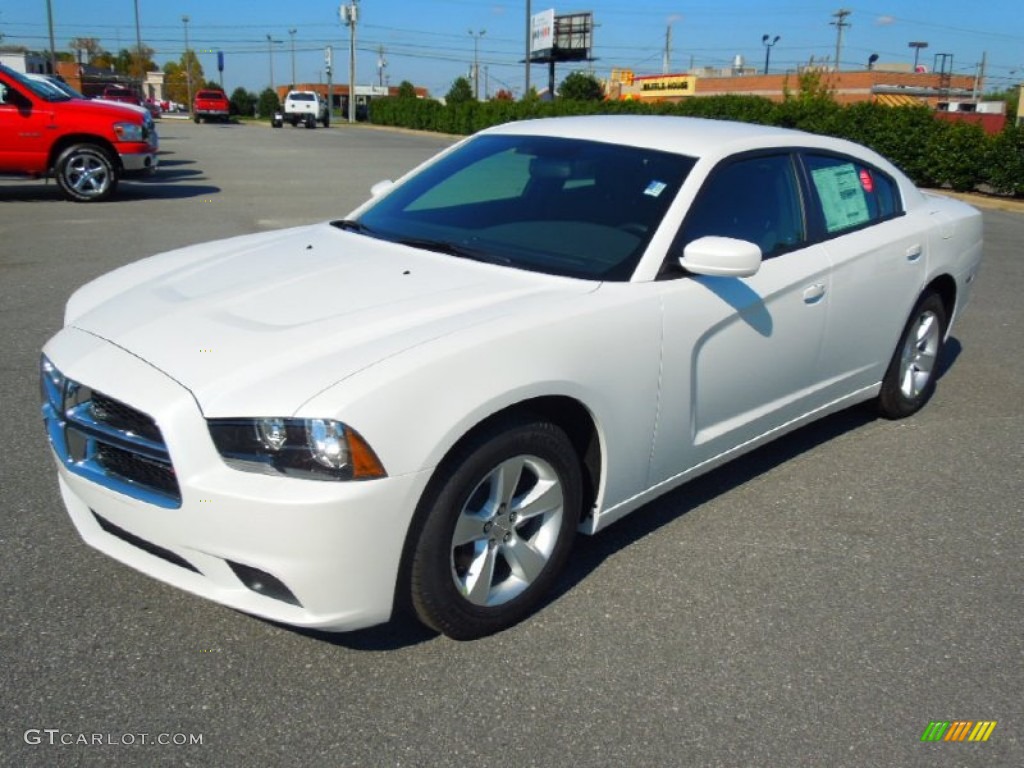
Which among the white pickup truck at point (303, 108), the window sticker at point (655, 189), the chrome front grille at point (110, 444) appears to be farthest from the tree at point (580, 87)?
the chrome front grille at point (110, 444)

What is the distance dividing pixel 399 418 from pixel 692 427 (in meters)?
1.41

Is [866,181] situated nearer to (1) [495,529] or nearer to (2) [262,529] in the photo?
(1) [495,529]

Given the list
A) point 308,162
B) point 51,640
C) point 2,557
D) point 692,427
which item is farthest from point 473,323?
point 308,162

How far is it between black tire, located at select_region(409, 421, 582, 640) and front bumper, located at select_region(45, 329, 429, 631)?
11 centimetres

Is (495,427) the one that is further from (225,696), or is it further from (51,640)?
(51,640)

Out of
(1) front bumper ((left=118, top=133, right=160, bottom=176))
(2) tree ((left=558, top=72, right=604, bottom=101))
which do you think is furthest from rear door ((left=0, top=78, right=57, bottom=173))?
(2) tree ((left=558, top=72, right=604, bottom=101))

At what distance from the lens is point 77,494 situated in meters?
2.99

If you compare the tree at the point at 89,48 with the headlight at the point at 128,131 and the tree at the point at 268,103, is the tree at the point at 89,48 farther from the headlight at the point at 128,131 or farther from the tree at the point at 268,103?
the headlight at the point at 128,131

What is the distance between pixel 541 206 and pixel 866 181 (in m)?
1.93

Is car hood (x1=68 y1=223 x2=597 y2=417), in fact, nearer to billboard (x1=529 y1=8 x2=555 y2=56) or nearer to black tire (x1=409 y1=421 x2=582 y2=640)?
black tire (x1=409 y1=421 x2=582 y2=640)

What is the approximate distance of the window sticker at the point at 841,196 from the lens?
Answer: 14.8 feet

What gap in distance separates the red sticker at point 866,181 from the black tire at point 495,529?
8.45ft

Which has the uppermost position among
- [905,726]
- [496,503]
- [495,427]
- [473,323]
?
[473,323]

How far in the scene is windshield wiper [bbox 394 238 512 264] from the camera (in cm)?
367
